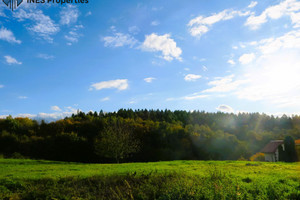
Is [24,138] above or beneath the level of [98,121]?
beneath

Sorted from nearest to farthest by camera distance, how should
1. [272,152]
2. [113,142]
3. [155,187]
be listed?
[155,187]
[113,142]
[272,152]

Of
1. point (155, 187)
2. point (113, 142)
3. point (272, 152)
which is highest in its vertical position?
point (155, 187)

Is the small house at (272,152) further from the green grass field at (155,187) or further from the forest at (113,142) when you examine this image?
the green grass field at (155,187)

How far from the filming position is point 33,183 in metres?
13.2

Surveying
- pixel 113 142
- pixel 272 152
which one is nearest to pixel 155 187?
pixel 113 142

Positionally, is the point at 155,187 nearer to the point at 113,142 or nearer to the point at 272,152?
the point at 113,142

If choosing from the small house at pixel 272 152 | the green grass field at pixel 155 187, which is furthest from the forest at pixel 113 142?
the green grass field at pixel 155 187

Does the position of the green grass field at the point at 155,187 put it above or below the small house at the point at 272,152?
above

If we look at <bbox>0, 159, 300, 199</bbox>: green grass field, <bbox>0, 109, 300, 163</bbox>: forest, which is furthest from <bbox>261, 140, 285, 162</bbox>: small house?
<bbox>0, 159, 300, 199</bbox>: green grass field

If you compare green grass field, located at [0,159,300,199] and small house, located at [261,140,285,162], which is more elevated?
green grass field, located at [0,159,300,199]

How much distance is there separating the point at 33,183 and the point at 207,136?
59222 mm

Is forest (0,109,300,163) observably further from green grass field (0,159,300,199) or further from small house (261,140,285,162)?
green grass field (0,159,300,199)

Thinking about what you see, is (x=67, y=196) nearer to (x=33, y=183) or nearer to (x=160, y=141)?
(x=33, y=183)

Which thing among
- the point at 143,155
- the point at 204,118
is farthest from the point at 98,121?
the point at 204,118
